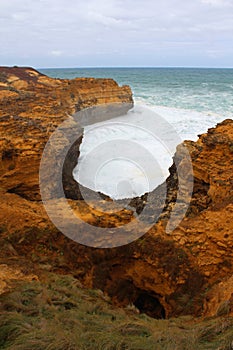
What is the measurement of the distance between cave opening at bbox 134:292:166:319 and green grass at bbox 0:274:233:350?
1.91 metres

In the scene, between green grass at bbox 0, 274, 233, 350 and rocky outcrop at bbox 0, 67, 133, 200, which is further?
rocky outcrop at bbox 0, 67, 133, 200

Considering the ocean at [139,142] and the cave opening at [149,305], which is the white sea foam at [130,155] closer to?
the ocean at [139,142]

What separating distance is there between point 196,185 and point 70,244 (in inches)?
138

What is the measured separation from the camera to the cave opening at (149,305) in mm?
5848

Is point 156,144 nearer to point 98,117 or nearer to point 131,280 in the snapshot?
point 98,117

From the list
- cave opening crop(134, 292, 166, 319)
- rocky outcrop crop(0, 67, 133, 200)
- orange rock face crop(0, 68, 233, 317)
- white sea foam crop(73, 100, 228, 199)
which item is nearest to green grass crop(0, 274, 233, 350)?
orange rock face crop(0, 68, 233, 317)

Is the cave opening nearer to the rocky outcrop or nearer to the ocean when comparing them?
the rocky outcrop

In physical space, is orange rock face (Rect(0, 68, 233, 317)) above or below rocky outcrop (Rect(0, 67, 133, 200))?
below

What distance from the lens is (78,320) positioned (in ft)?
10.7

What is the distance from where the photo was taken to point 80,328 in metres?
3.07

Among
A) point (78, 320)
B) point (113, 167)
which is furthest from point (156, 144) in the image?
point (78, 320)

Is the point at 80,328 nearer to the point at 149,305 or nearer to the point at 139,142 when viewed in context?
the point at 149,305

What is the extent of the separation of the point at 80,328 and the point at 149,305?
316 cm

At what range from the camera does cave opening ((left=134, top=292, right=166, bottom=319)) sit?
585cm
